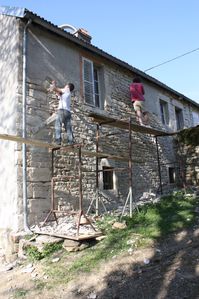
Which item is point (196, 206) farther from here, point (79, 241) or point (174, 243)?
point (79, 241)

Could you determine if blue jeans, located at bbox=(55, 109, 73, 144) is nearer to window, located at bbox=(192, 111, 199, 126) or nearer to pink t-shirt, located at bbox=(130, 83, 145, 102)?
pink t-shirt, located at bbox=(130, 83, 145, 102)

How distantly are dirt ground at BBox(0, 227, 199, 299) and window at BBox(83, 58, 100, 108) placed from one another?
16.9 feet

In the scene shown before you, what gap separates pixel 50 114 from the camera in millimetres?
7965

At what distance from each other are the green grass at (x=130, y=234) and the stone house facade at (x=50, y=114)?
1500 mm

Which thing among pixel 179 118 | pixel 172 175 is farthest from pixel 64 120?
pixel 179 118

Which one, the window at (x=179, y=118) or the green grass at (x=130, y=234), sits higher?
the window at (x=179, y=118)

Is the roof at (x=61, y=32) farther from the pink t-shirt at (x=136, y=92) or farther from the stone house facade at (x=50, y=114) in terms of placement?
the pink t-shirt at (x=136, y=92)

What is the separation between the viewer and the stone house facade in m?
7.04

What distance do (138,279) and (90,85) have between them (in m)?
6.30

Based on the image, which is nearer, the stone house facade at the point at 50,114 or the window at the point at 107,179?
the stone house facade at the point at 50,114

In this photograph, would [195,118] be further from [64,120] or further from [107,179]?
[64,120]

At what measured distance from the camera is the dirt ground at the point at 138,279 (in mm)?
4176

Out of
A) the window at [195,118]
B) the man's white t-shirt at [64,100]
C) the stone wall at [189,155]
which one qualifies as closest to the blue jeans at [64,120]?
the man's white t-shirt at [64,100]

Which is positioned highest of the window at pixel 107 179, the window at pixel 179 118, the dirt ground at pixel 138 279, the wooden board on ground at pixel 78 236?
the window at pixel 179 118
